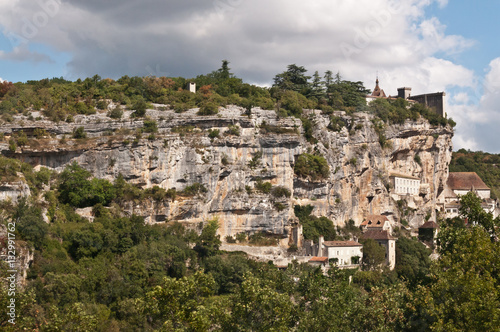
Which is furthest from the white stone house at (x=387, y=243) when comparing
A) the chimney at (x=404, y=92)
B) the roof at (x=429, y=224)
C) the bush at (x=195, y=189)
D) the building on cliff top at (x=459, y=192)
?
the chimney at (x=404, y=92)

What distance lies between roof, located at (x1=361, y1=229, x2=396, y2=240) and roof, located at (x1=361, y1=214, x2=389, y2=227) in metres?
2.50

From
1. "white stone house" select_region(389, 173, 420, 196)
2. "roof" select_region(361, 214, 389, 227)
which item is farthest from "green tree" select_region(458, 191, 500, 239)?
"white stone house" select_region(389, 173, 420, 196)

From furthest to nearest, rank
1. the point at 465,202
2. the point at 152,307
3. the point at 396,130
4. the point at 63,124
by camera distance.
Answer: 1. the point at 396,130
2. the point at 63,124
3. the point at 465,202
4. the point at 152,307

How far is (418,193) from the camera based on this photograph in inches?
3012

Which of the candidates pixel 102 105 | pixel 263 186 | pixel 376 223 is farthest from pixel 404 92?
pixel 102 105

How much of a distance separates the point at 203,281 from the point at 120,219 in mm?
23165

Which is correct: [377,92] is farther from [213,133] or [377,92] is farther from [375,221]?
[213,133]

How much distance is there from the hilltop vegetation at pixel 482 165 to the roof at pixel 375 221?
80.6 ft

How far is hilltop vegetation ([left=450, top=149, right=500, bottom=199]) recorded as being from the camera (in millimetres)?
90562

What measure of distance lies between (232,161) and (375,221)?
17.9 m

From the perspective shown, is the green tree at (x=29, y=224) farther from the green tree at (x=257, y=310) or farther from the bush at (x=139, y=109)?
the green tree at (x=257, y=310)

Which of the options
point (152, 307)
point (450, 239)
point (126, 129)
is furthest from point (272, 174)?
point (152, 307)

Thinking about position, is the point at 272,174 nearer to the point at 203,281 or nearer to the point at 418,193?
the point at 418,193

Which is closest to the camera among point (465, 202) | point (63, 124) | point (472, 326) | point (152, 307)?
point (472, 326)
